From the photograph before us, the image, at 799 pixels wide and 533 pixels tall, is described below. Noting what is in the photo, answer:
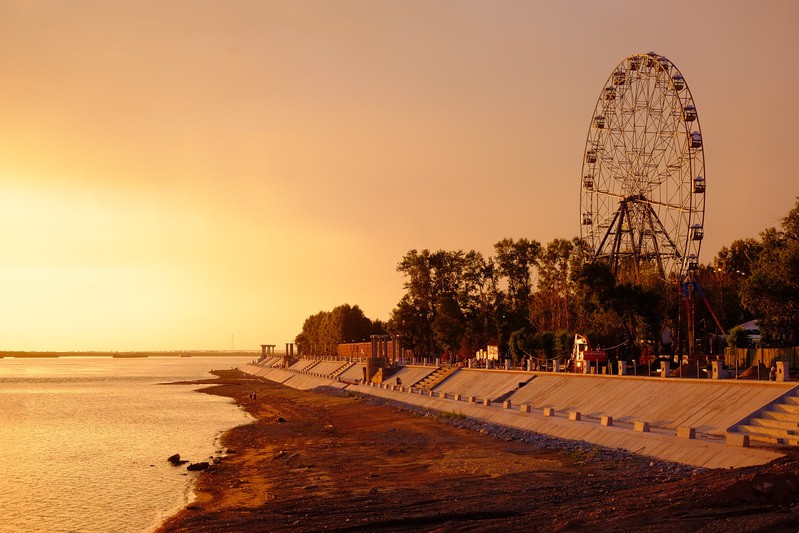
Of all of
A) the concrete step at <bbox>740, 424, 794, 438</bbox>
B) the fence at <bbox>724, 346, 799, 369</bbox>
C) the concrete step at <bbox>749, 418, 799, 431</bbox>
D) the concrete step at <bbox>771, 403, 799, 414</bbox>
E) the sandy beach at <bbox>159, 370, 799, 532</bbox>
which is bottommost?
the sandy beach at <bbox>159, 370, 799, 532</bbox>

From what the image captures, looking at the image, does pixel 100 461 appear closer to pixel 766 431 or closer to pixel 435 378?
pixel 766 431

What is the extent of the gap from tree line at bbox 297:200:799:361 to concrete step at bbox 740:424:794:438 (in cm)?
2236

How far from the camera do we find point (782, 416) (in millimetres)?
27484

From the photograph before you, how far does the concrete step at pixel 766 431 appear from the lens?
25.9 meters

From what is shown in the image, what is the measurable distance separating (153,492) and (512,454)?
13840mm

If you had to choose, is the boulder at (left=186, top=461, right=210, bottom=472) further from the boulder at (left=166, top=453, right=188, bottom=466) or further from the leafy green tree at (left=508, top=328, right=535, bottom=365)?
the leafy green tree at (left=508, top=328, right=535, bottom=365)

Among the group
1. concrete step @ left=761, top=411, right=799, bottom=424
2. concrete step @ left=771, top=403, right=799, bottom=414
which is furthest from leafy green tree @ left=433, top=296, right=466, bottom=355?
→ concrete step @ left=761, top=411, right=799, bottom=424

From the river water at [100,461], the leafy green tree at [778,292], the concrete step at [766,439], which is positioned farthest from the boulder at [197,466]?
the leafy green tree at [778,292]

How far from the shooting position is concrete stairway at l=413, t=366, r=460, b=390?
2758 inches

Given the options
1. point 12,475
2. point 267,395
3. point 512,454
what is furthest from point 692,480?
point 267,395

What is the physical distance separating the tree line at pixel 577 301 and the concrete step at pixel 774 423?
862 inches

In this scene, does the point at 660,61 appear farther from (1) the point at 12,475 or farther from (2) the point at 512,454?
(1) the point at 12,475

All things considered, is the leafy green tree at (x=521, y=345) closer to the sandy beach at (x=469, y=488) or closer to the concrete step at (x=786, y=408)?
the sandy beach at (x=469, y=488)

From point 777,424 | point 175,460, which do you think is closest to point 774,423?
point 777,424
